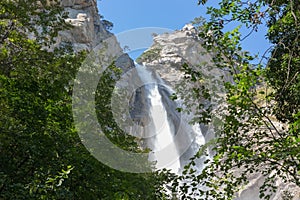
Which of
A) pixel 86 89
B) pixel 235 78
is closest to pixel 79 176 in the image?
pixel 235 78

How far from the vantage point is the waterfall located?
3669 cm

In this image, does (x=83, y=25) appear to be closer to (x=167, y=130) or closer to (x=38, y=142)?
(x=167, y=130)

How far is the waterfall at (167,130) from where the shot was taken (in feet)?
120

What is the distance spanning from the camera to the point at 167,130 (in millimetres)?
39031

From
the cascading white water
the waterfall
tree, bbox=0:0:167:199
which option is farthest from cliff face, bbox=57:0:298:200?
tree, bbox=0:0:167:199

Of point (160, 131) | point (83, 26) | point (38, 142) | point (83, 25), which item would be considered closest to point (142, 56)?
point (83, 26)

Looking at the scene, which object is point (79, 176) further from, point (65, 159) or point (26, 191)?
point (26, 191)

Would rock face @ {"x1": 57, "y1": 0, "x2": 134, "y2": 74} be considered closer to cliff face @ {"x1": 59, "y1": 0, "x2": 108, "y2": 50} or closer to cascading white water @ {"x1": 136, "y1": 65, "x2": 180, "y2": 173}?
cliff face @ {"x1": 59, "y1": 0, "x2": 108, "y2": 50}

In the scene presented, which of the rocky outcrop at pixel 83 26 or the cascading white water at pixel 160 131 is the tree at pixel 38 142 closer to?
the cascading white water at pixel 160 131

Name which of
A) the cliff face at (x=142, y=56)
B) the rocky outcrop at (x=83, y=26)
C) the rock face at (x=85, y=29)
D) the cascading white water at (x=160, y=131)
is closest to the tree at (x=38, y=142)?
the cliff face at (x=142, y=56)

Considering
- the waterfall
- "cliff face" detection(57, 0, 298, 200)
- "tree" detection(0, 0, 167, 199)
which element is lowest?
"tree" detection(0, 0, 167, 199)

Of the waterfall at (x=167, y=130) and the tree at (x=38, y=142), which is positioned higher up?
the waterfall at (x=167, y=130)

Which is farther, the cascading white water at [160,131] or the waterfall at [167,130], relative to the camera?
the waterfall at [167,130]

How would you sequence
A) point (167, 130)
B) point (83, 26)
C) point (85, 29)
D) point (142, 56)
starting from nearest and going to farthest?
point (142, 56), point (83, 26), point (85, 29), point (167, 130)
